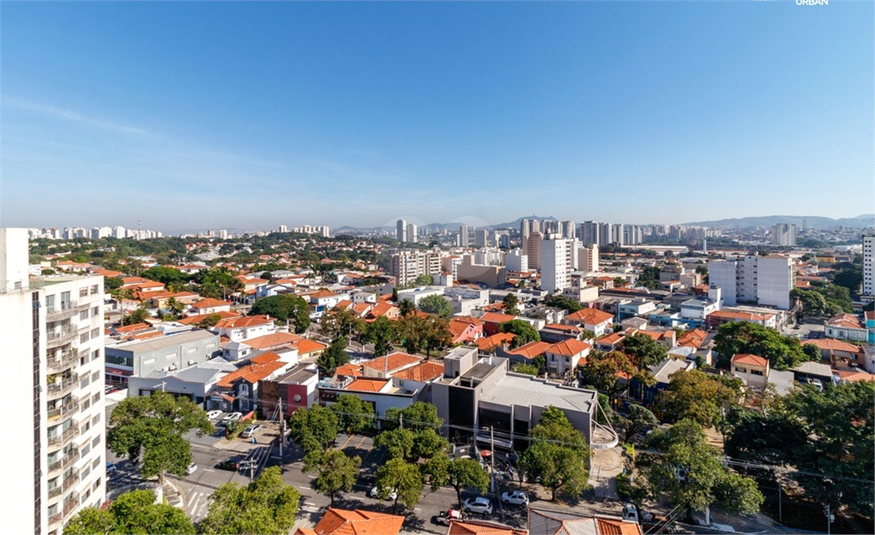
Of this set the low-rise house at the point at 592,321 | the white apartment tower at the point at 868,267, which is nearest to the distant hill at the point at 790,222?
the white apartment tower at the point at 868,267

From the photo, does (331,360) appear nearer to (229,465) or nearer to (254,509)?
(229,465)

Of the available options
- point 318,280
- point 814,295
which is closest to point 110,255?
point 318,280

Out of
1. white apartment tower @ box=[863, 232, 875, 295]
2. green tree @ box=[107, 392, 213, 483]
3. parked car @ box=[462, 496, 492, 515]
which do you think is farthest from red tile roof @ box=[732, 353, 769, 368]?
white apartment tower @ box=[863, 232, 875, 295]

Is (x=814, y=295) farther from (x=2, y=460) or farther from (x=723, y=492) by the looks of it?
(x=2, y=460)

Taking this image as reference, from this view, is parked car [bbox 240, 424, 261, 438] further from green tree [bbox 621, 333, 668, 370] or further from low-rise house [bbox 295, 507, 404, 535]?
green tree [bbox 621, 333, 668, 370]

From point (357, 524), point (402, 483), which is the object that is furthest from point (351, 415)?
point (357, 524)

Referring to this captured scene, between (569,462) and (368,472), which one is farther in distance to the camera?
(368,472)

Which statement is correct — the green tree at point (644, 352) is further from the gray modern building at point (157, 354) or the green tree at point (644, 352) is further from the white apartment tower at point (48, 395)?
the gray modern building at point (157, 354)
